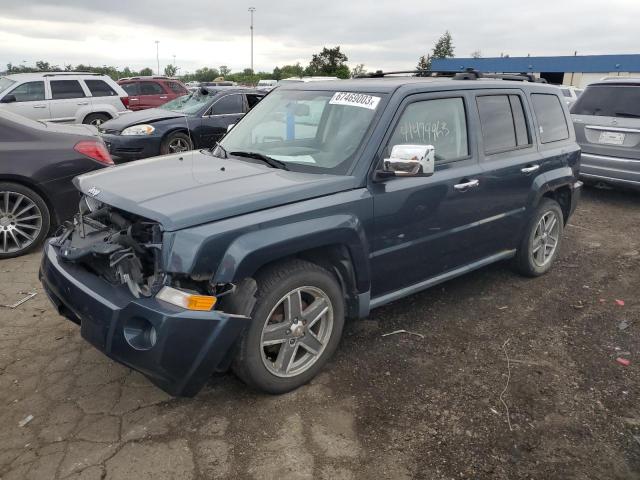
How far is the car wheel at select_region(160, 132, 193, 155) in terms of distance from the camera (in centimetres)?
968

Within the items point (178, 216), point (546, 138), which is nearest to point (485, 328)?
point (546, 138)

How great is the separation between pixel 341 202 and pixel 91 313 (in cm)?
152

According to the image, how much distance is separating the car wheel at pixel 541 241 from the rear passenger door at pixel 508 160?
0.19 m

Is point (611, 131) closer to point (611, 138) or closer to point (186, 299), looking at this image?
point (611, 138)

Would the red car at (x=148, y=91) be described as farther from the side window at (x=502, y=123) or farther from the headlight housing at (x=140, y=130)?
the side window at (x=502, y=123)

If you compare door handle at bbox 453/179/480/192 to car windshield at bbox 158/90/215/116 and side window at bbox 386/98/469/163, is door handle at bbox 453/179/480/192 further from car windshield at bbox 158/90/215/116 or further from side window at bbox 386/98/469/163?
car windshield at bbox 158/90/215/116

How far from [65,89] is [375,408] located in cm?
1314

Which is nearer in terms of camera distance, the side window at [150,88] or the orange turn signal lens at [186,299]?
the orange turn signal lens at [186,299]

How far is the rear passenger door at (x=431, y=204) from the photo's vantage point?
136 inches

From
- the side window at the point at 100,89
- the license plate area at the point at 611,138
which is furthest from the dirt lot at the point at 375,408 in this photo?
the side window at the point at 100,89

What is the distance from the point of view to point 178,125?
385 inches

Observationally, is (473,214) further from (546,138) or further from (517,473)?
(517,473)

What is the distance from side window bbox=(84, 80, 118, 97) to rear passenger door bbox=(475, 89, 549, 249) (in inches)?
476

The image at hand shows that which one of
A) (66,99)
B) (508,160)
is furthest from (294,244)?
(66,99)
